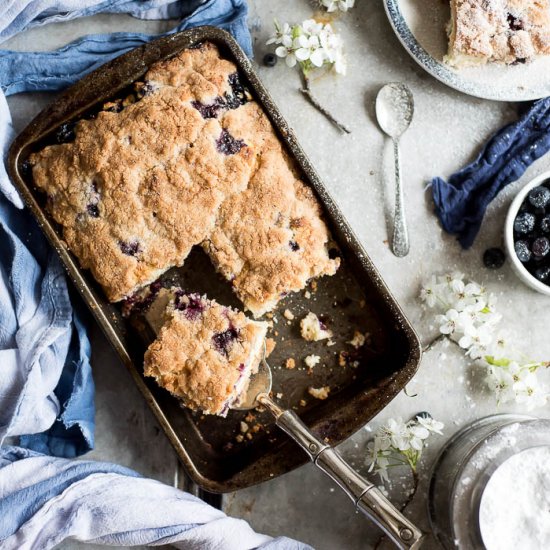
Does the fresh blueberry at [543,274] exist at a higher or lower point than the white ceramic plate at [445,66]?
lower

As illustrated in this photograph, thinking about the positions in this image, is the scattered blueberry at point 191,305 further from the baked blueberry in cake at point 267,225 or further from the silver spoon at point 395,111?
the silver spoon at point 395,111

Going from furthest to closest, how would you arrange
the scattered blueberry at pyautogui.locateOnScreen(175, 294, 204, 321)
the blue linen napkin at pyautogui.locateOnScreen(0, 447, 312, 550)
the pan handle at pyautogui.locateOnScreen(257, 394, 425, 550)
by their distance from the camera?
the scattered blueberry at pyautogui.locateOnScreen(175, 294, 204, 321) < the blue linen napkin at pyautogui.locateOnScreen(0, 447, 312, 550) < the pan handle at pyautogui.locateOnScreen(257, 394, 425, 550)

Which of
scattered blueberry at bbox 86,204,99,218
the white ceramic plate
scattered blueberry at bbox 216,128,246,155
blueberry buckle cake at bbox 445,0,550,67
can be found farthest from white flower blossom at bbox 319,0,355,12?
scattered blueberry at bbox 86,204,99,218

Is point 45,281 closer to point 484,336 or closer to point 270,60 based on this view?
point 270,60

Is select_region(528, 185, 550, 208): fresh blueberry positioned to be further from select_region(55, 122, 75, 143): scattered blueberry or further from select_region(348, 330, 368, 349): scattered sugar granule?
select_region(55, 122, 75, 143): scattered blueberry

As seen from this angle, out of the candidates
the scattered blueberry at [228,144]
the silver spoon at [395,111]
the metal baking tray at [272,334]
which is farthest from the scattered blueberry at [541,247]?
the scattered blueberry at [228,144]

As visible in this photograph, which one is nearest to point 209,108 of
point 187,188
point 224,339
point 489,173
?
point 187,188

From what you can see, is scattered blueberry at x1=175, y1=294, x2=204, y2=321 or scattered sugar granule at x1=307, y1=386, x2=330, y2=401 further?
scattered sugar granule at x1=307, y1=386, x2=330, y2=401
